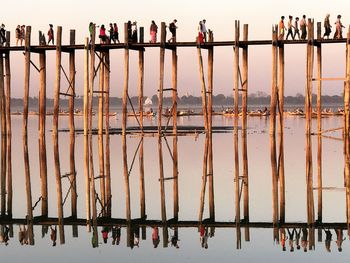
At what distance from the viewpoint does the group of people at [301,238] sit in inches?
548

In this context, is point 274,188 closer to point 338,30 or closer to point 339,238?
point 339,238

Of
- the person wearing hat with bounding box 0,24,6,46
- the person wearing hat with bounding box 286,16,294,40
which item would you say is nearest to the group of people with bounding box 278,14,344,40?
the person wearing hat with bounding box 286,16,294,40

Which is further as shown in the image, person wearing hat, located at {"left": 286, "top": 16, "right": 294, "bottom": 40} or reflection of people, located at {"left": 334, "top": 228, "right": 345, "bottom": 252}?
person wearing hat, located at {"left": 286, "top": 16, "right": 294, "bottom": 40}

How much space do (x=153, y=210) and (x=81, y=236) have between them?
8.97 ft

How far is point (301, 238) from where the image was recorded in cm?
1448

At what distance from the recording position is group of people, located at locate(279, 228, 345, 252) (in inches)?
548

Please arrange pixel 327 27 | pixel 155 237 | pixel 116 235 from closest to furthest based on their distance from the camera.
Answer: pixel 155 237 < pixel 116 235 < pixel 327 27

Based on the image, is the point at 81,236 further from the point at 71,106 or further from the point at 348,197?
the point at 71,106

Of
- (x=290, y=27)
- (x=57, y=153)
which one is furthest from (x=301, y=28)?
(x=57, y=153)

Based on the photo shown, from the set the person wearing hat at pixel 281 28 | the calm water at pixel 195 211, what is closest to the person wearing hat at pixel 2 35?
the calm water at pixel 195 211

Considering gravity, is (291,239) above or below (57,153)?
below

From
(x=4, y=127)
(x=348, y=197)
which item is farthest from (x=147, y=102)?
(x=348, y=197)

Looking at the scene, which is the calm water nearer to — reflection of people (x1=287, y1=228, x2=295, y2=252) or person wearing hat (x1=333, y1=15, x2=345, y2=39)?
reflection of people (x1=287, y1=228, x2=295, y2=252)

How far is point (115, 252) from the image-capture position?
1359cm
